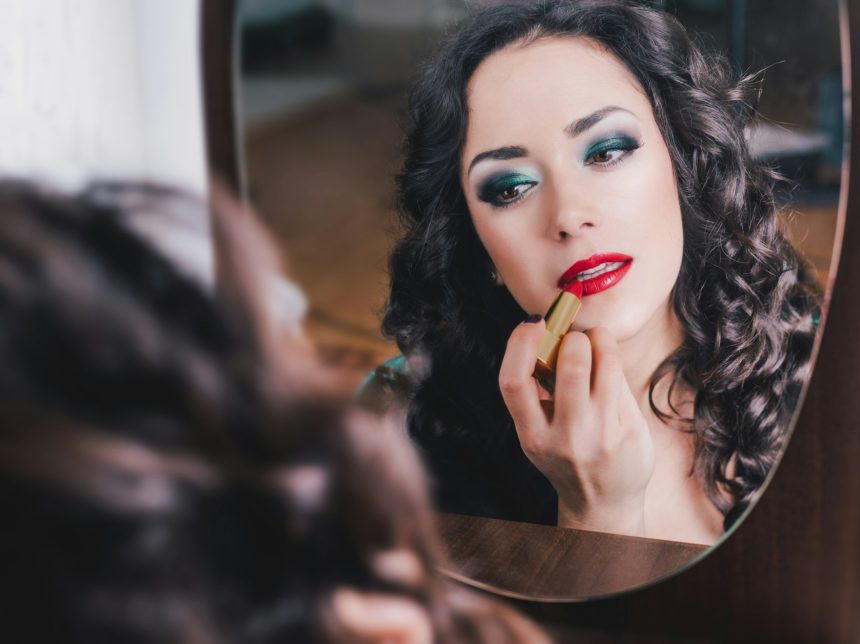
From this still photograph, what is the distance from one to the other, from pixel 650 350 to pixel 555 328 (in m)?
0.05

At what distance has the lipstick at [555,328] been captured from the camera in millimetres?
459

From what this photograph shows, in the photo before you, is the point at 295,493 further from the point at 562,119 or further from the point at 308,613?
the point at 562,119

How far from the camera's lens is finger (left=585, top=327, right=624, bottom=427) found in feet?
1.51

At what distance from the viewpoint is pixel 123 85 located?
567 mm

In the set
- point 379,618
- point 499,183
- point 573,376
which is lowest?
point 379,618

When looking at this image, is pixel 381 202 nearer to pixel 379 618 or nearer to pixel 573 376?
pixel 573 376

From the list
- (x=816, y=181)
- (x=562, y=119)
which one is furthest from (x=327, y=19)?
(x=816, y=181)

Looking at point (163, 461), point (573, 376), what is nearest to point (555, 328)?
point (573, 376)

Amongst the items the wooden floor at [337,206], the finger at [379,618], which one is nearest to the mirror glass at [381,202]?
the wooden floor at [337,206]

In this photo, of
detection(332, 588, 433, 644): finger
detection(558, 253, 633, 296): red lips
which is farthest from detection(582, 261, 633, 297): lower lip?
detection(332, 588, 433, 644): finger

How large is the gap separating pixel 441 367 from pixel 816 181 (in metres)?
0.22

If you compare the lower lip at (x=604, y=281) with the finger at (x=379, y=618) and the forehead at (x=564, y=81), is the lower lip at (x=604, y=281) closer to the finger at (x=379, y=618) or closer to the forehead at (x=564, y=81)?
the forehead at (x=564, y=81)

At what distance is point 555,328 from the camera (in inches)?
18.3

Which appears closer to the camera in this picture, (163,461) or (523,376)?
(163,461)
